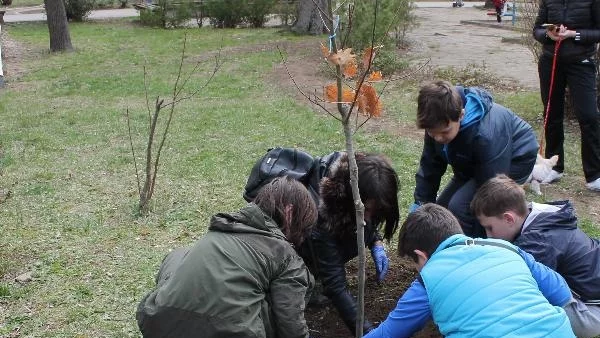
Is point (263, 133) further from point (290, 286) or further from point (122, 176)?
point (290, 286)

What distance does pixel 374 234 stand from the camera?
3.38 metres

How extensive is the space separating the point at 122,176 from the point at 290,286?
11.9 feet

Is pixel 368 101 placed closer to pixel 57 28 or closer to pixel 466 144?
pixel 466 144

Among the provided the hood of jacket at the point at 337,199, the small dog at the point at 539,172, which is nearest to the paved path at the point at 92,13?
the small dog at the point at 539,172

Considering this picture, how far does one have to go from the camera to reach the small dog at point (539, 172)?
201 inches

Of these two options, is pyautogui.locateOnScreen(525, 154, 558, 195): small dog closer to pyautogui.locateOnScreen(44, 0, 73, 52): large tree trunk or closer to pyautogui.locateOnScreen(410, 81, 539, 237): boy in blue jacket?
pyautogui.locateOnScreen(410, 81, 539, 237): boy in blue jacket

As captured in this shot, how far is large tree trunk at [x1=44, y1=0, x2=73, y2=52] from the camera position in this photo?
A: 47.5 feet

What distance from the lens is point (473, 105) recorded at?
3270 mm

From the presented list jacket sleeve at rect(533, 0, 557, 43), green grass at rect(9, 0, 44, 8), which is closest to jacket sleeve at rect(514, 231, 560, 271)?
jacket sleeve at rect(533, 0, 557, 43)

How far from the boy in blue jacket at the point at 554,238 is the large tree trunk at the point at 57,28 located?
43.4 feet

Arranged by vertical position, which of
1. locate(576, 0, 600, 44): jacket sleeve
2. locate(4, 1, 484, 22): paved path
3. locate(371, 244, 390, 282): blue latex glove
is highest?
locate(576, 0, 600, 44): jacket sleeve

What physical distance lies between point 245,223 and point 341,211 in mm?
607

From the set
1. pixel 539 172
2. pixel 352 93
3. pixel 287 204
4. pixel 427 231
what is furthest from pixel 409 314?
pixel 539 172

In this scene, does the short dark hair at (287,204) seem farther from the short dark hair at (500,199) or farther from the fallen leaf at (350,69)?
the short dark hair at (500,199)
